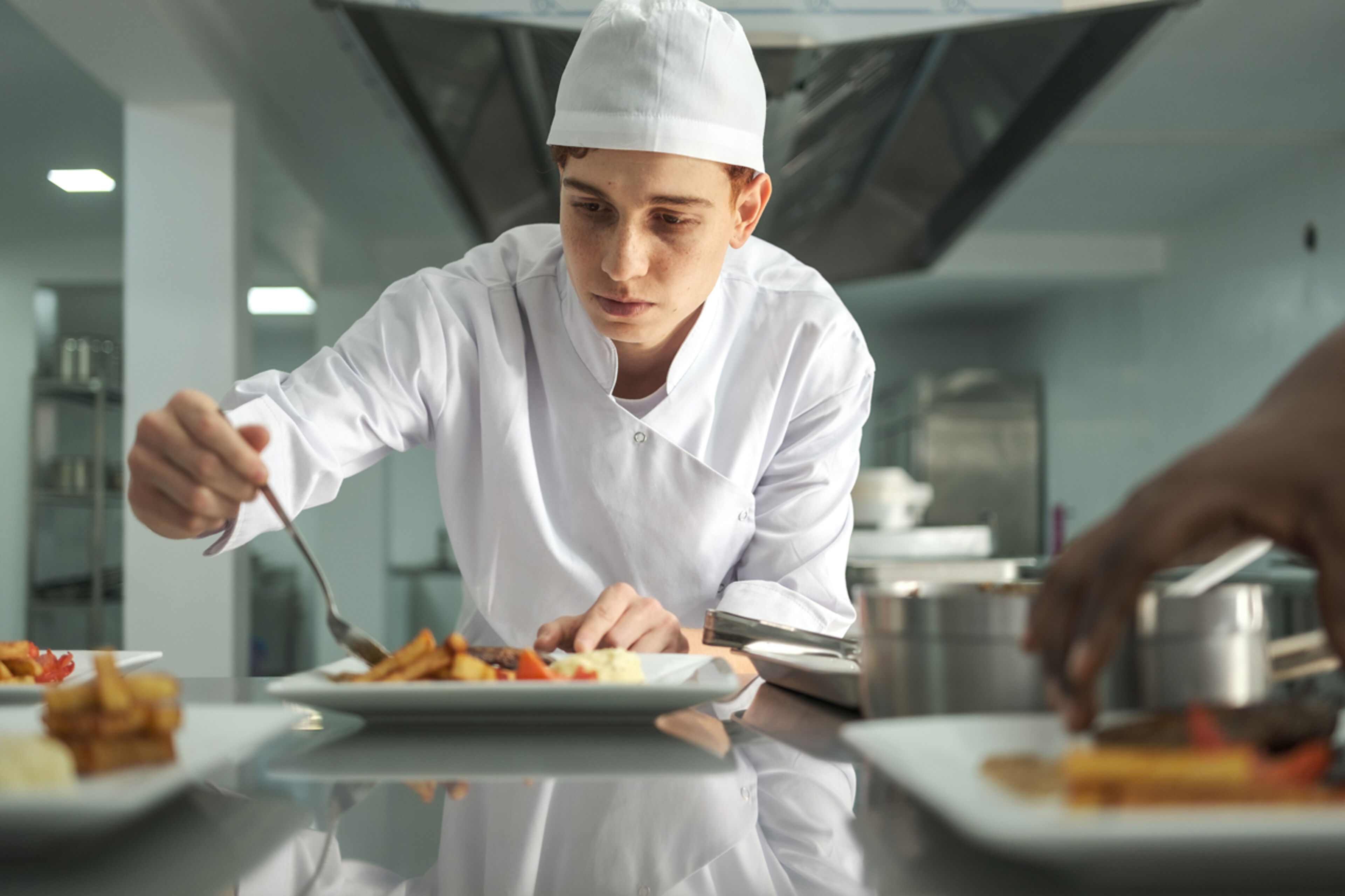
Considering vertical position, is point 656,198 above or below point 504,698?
above

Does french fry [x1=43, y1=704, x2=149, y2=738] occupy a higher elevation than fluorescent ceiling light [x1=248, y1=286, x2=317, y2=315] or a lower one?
lower

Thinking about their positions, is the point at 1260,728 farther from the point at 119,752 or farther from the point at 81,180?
the point at 81,180

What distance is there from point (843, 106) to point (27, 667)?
2.15 m

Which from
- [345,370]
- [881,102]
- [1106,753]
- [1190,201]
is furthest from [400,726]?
[1190,201]

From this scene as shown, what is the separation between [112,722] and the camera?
47 centimetres

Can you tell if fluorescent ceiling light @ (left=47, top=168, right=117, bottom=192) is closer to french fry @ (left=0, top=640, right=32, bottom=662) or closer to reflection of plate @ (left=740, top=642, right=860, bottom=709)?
french fry @ (left=0, top=640, right=32, bottom=662)

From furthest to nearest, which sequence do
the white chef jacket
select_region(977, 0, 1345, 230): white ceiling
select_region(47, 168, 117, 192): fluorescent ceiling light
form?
select_region(47, 168, 117, 192): fluorescent ceiling light < select_region(977, 0, 1345, 230): white ceiling < the white chef jacket

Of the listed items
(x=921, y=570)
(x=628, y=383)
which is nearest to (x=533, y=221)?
(x=921, y=570)

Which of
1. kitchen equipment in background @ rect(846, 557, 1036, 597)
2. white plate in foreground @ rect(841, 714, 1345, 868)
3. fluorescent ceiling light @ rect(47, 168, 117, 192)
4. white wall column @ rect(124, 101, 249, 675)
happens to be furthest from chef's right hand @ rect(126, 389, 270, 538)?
fluorescent ceiling light @ rect(47, 168, 117, 192)

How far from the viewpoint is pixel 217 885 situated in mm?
400

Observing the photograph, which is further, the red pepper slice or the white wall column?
the white wall column

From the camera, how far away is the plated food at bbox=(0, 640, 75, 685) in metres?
0.81

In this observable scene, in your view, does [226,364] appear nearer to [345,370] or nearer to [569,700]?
[345,370]

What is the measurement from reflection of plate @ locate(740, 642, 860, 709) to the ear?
27.3 inches
